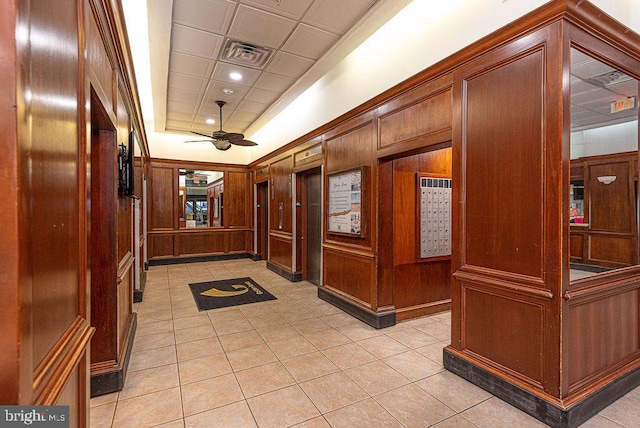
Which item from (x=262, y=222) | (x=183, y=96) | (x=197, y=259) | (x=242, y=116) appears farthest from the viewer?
(x=262, y=222)

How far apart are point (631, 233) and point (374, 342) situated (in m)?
2.66

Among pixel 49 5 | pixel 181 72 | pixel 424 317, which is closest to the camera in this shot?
pixel 49 5

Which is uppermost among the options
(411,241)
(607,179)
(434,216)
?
(607,179)

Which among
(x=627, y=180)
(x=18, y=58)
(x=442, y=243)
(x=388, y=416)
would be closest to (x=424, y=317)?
(x=442, y=243)

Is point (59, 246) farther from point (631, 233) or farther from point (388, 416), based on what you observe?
point (631, 233)

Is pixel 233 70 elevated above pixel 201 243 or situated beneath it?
elevated above

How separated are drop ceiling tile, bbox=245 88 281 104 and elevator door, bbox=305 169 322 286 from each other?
1586mm

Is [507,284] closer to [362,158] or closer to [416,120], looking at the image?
[416,120]

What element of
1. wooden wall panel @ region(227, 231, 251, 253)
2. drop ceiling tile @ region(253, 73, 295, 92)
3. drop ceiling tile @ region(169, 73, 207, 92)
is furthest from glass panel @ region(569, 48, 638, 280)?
wooden wall panel @ region(227, 231, 251, 253)

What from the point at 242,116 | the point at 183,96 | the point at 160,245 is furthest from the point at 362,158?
the point at 160,245

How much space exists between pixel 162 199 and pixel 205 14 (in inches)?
228

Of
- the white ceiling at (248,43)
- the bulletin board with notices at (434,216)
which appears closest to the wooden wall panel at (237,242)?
the white ceiling at (248,43)

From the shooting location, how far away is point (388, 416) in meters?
2.19

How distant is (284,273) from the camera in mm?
6523
